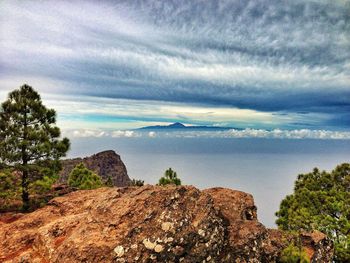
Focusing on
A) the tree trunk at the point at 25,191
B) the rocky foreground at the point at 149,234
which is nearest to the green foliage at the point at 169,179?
the tree trunk at the point at 25,191

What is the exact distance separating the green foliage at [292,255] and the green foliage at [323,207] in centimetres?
1054

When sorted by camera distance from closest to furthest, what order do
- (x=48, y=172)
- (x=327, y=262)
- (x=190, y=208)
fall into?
(x=190, y=208) < (x=327, y=262) < (x=48, y=172)

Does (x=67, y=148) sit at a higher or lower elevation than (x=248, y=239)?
higher

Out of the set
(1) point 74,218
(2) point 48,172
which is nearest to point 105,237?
(1) point 74,218

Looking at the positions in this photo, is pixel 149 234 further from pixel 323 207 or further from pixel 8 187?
pixel 323 207

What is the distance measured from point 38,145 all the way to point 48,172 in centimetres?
309

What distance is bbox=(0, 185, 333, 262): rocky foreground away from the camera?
14555 millimetres

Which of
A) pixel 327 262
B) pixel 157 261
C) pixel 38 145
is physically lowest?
pixel 327 262

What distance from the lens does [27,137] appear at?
27.9 m

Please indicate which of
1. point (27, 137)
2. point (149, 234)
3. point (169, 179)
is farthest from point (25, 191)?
point (149, 234)

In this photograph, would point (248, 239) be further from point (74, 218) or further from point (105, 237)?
point (74, 218)

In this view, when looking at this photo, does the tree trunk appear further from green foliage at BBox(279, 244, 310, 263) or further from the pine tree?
green foliage at BBox(279, 244, 310, 263)

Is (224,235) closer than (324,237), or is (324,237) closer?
(224,235)

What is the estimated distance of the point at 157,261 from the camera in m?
14.4
